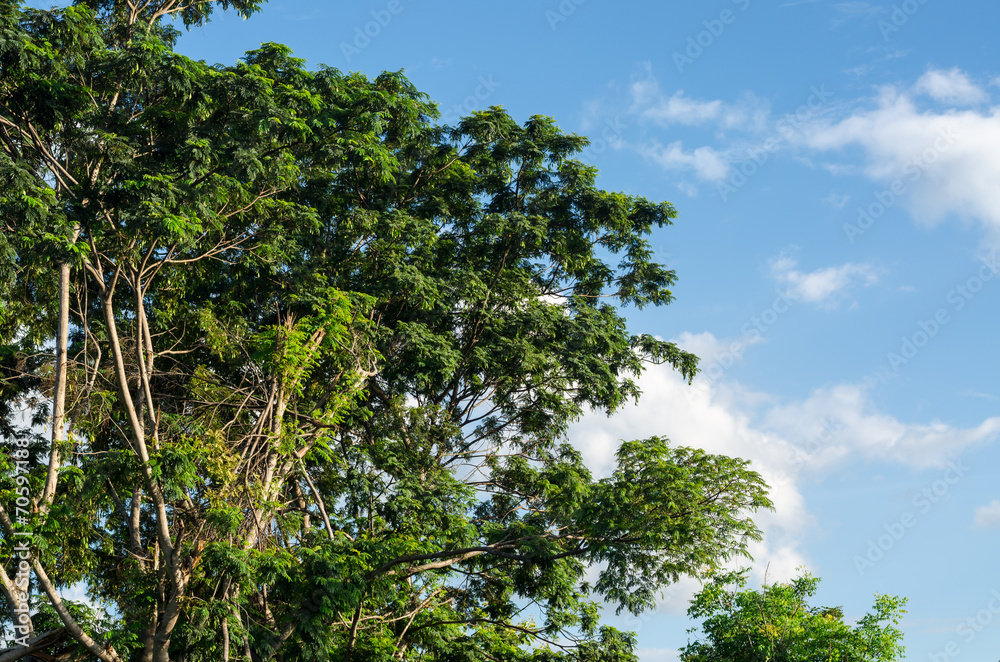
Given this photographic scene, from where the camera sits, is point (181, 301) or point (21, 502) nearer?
point (21, 502)

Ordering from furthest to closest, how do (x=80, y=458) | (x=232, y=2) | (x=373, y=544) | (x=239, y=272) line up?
(x=232, y=2) → (x=239, y=272) → (x=373, y=544) → (x=80, y=458)

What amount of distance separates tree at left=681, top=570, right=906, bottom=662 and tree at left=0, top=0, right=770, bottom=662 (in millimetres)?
3580

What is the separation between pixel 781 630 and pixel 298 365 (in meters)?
9.87

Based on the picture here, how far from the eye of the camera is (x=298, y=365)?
1138 centimetres

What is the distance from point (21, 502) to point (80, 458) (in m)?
0.94

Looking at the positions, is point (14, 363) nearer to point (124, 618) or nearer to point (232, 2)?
point (124, 618)

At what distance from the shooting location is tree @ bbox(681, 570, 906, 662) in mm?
15156

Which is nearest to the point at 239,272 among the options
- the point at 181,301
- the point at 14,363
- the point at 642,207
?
the point at 181,301

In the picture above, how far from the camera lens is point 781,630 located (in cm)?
1555

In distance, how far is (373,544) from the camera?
11.6 m

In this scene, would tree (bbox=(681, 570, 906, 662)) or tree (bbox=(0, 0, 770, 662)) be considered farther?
tree (bbox=(681, 570, 906, 662))

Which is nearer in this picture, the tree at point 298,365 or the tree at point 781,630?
the tree at point 298,365

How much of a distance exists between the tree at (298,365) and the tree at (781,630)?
141 inches

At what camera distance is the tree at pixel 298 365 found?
10406mm
